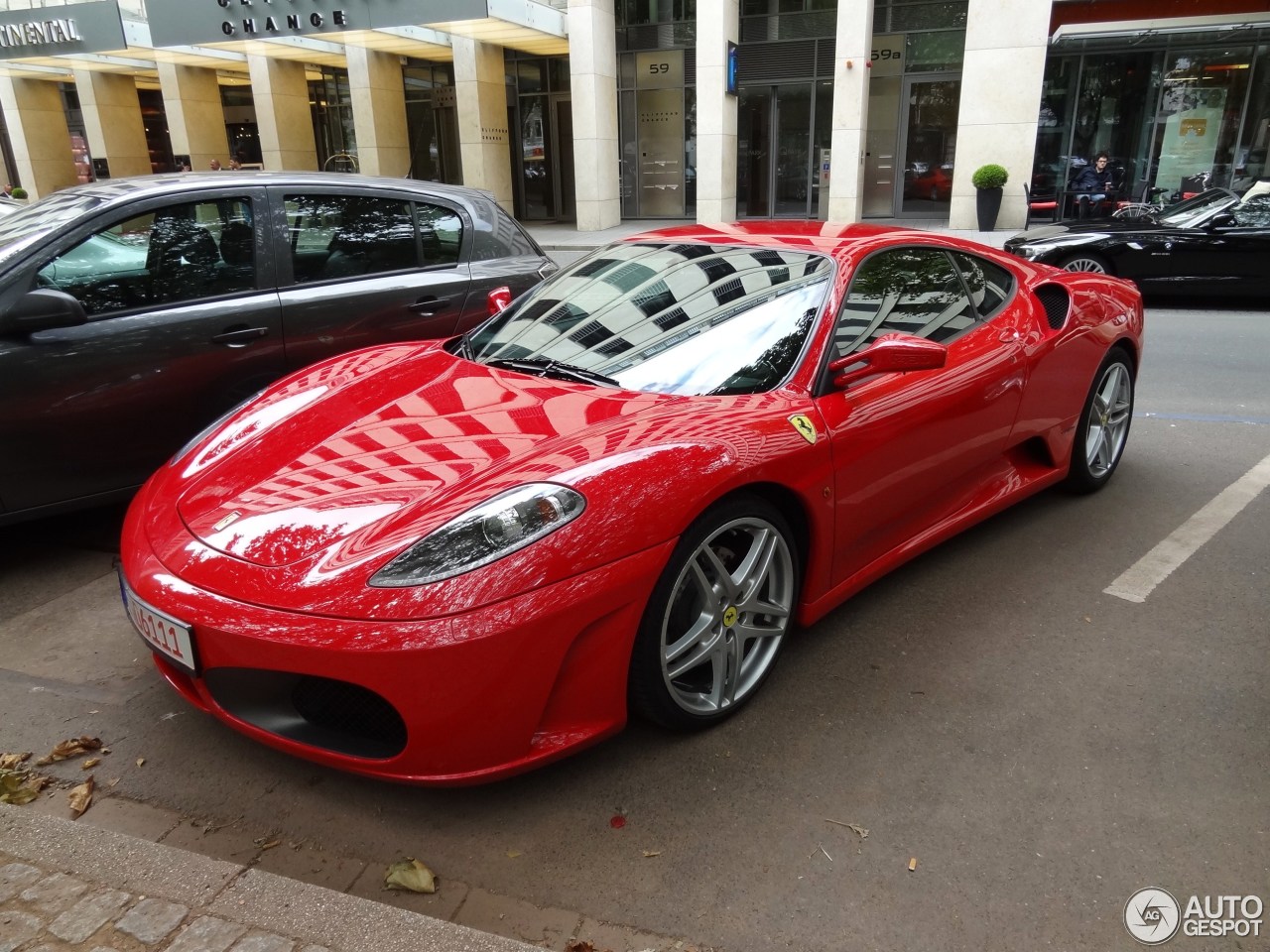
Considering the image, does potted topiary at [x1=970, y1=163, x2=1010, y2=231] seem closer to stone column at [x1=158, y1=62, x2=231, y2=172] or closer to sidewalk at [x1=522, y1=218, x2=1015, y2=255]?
sidewalk at [x1=522, y1=218, x2=1015, y2=255]

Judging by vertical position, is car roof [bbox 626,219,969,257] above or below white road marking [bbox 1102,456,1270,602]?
above

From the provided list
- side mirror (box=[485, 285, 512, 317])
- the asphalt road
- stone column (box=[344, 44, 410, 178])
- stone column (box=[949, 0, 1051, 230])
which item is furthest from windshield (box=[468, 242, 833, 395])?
stone column (box=[344, 44, 410, 178])

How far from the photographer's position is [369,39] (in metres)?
19.3

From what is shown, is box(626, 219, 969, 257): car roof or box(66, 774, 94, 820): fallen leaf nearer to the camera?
box(66, 774, 94, 820): fallen leaf

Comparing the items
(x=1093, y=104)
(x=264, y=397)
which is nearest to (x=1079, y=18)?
(x=1093, y=104)

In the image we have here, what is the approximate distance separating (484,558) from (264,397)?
1.55 m

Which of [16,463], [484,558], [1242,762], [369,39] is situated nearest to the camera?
[484,558]

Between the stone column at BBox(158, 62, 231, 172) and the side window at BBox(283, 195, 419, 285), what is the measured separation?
2041cm

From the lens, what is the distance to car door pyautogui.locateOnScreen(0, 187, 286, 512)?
11.7ft

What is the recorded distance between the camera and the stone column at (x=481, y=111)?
62.8ft

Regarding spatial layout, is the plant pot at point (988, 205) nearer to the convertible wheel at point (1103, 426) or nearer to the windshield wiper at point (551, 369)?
the convertible wheel at point (1103, 426)

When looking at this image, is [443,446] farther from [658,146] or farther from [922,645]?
[658,146]

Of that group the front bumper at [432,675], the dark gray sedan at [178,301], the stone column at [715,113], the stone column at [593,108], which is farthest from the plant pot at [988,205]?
the front bumper at [432,675]
